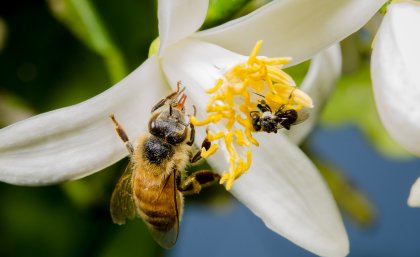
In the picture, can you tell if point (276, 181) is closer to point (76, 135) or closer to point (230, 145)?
point (230, 145)

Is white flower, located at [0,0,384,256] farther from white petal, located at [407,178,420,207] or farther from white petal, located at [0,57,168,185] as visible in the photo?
white petal, located at [407,178,420,207]

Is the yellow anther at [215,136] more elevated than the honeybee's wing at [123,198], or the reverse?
the yellow anther at [215,136]

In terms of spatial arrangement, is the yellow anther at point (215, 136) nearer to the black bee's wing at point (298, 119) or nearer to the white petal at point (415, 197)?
the black bee's wing at point (298, 119)

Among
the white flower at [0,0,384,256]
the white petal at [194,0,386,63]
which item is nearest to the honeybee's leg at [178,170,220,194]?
the white flower at [0,0,384,256]

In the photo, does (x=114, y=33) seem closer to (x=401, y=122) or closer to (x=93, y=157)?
(x=93, y=157)

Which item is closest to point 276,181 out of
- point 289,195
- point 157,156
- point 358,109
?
point 289,195

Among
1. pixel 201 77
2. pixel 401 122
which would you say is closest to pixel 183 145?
pixel 201 77

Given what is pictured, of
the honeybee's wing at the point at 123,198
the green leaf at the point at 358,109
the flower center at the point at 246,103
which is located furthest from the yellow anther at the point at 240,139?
the green leaf at the point at 358,109
